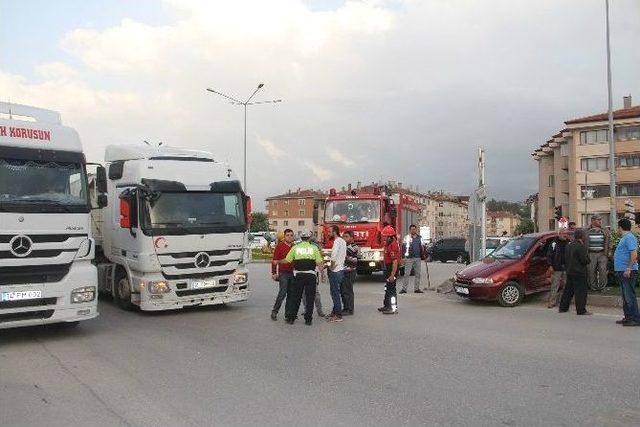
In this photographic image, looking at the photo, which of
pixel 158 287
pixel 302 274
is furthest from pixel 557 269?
pixel 158 287

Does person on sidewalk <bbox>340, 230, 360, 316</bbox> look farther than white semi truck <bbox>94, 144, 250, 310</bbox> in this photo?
Yes

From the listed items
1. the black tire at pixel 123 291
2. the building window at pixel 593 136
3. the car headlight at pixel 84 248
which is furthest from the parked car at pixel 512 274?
the building window at pixel 593 136

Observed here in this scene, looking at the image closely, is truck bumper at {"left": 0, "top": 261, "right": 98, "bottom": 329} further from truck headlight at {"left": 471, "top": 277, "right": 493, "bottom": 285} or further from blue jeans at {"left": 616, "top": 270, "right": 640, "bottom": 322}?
blue jeans at {"left": 616, "top": 270, "right": 640, "bottom": 322}

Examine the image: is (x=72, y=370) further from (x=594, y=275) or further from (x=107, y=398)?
(x=594, y=275)

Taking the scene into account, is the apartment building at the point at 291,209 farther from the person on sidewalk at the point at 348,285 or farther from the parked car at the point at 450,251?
the person on sidewalk at the point at 348,285

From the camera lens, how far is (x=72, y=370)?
24.1ft

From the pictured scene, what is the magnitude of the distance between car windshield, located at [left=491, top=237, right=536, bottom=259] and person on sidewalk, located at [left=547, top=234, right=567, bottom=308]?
2.64 feet

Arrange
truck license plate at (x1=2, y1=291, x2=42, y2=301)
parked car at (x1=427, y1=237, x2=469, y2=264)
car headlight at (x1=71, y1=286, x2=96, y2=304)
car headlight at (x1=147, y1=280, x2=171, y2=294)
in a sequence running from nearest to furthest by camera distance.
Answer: truck license plate at (x1=2, y1=291, x2=42, y2=301), car headlight at (x1=71, y1=286, x2=96, y2=304), car headlight at (x1=147, y1=280, x2=171, y2=294), parked car at (x1=427, y1=237, x2=469, y2=264)

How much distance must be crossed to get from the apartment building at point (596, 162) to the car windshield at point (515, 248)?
42.3m

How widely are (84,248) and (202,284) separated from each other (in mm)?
2908

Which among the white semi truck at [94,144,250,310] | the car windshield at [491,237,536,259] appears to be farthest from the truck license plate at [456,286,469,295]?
the white semi truck at [94,144,250,310]

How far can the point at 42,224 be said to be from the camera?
880cm

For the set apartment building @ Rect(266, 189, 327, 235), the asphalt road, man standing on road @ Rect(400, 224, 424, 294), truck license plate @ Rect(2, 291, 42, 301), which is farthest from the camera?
apartment building @ Rect(266, 189, 327, 235)

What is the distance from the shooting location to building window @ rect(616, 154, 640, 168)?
56.3 metres
